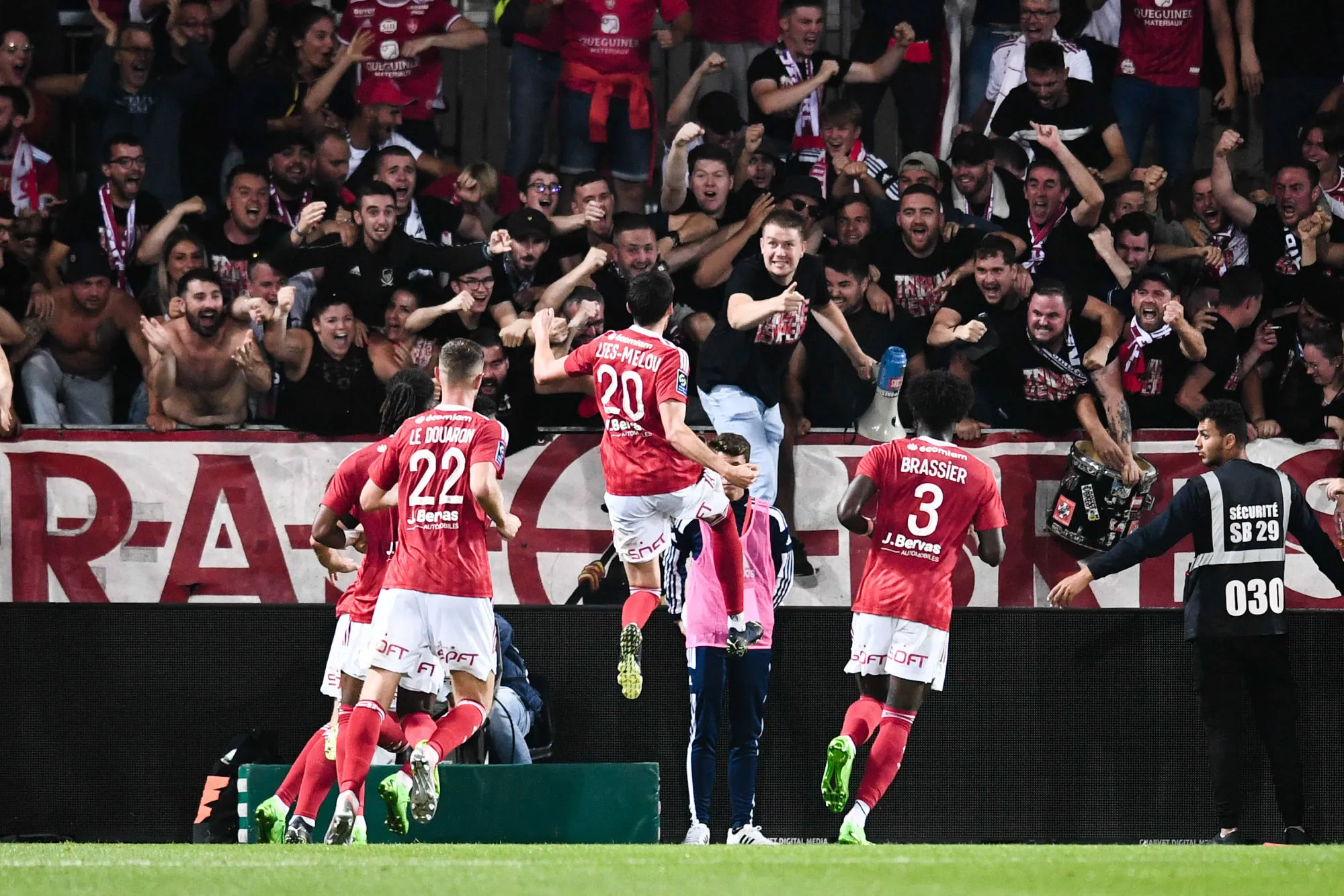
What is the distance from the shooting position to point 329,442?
9617mm

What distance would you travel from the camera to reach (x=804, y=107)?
11016mm

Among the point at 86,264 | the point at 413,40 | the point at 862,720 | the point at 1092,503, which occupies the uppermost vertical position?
the point at 413,40

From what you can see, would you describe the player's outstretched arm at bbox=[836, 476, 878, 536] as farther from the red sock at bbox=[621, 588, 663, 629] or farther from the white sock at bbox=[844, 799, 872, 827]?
the white sock at bbox=[844, 799, 872, 827]

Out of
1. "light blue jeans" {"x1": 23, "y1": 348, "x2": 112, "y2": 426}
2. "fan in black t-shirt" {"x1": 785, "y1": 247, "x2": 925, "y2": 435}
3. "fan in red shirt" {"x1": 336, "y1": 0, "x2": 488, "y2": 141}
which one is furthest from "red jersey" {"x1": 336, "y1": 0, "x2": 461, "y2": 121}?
"fan in black t-shirt" {"x1": 785, "y1": 247, "x2": 925, "y2": 435}

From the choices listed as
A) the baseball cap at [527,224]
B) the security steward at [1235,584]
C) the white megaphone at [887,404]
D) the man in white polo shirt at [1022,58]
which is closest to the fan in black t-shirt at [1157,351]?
the security steward at [1235,584]

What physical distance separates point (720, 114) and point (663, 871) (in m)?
6.20

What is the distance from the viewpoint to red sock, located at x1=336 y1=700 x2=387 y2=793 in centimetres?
674

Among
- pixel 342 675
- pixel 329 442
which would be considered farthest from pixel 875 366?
pixel 342 675

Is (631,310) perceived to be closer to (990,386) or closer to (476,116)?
(990,386)

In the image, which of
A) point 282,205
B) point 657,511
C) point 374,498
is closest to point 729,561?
point 657,511

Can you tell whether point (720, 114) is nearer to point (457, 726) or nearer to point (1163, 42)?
point (1163, 42)

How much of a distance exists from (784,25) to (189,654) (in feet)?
18.1

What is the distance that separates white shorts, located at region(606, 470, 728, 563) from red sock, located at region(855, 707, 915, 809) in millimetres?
1251

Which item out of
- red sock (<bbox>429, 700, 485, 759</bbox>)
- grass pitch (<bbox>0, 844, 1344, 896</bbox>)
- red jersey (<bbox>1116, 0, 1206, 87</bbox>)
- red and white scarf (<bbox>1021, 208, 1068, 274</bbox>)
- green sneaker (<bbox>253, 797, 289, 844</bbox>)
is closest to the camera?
grass pitch (<bbox>0, 844, 1344, 896</bbox>)
